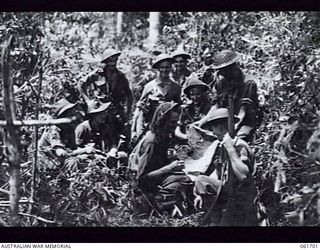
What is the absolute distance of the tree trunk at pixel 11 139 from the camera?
214 inches

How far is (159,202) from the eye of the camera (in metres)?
5.39

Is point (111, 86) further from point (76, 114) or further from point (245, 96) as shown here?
point (245, 96)

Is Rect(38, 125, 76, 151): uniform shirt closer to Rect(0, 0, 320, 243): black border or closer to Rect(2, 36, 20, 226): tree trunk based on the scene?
Rect(2, 36, 20, 226): tree trunk

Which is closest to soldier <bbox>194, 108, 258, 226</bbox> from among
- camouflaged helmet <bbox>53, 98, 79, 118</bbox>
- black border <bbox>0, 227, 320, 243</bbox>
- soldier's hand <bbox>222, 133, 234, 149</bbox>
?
soldier's hand <bbox>222, 133, 234, 149</bbox>

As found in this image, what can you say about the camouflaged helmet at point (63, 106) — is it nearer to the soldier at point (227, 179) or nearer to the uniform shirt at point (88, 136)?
the uniform shirt at point (88, 136)

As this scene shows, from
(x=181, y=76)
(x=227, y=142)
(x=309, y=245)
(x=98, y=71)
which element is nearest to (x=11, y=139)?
(x=98, y=71)

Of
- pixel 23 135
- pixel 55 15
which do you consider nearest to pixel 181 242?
pixel 23 135

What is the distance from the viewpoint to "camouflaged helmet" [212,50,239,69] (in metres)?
5.38

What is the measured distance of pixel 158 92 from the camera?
5.40 m

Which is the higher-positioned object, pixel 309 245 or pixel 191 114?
pixel 191 114

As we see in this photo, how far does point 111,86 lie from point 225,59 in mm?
878

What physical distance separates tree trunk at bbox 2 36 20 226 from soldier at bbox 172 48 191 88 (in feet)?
4.09

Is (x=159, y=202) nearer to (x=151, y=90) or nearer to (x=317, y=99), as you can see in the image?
(x=151, y=90)
